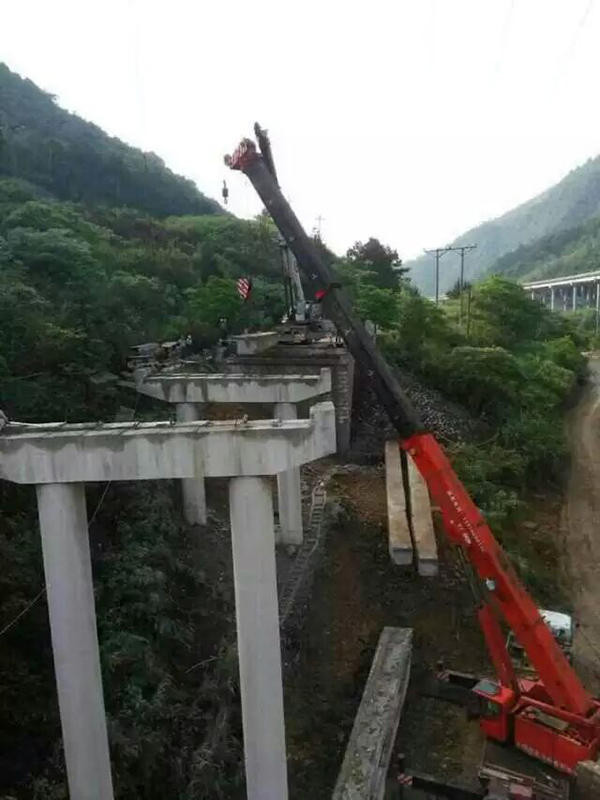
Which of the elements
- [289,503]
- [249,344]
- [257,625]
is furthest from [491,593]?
[249,344]

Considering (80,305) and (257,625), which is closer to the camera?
(257,625)

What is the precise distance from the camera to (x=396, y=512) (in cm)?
1738

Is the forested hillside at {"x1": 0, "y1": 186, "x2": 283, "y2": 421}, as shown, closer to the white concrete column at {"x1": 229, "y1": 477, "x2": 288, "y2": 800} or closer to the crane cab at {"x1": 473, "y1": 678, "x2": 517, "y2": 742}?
the white concrete column at {"x1": 229, "y1": 477, "x2": 288, "y2": 800}

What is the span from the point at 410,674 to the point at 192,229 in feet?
118

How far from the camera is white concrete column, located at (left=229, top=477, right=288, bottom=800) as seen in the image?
31.1 feet

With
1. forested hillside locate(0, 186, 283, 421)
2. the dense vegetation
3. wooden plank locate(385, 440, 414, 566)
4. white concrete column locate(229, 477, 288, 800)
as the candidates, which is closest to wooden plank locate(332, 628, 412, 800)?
white concrete column locate(229, 477, 288, 800)

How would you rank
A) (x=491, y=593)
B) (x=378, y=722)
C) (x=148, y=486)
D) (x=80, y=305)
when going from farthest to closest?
(x=80, y=305), (x=148, y=486), (x=378, y=722), (x=491, y=593)

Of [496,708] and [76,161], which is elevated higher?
[76,161]

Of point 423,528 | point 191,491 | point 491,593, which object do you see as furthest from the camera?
point 191,491

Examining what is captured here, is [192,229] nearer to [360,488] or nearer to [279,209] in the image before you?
[360,488]

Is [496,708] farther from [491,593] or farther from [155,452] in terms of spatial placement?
[155,452]

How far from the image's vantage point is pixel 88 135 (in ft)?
192

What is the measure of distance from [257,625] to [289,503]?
23.8 feet

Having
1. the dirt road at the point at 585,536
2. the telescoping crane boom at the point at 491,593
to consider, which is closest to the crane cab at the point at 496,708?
the telescoping crane boom at the point at 491,593
